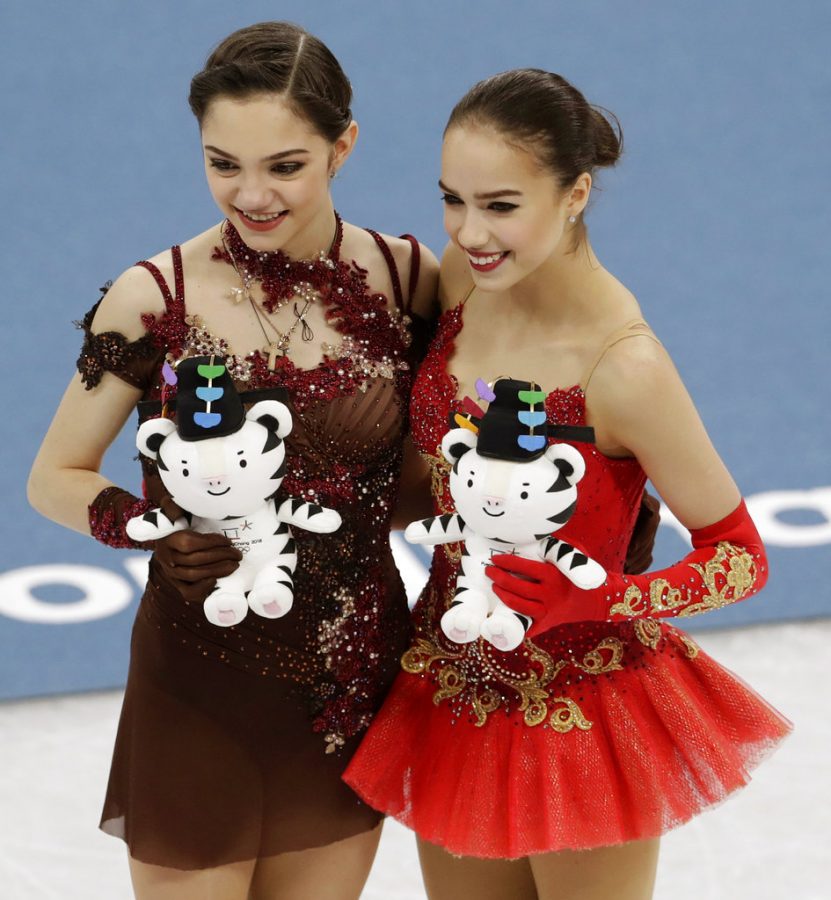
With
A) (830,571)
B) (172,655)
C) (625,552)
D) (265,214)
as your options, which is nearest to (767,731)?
(625,552)

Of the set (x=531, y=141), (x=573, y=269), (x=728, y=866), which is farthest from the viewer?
(x=728, y=866)

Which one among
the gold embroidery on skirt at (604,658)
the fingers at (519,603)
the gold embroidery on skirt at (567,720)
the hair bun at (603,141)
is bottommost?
the gold embroidery on skirt at (567,720)

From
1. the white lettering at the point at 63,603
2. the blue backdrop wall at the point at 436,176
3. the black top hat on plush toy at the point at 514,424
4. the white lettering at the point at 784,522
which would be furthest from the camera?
the blue backdrop wall at the point at 436,176

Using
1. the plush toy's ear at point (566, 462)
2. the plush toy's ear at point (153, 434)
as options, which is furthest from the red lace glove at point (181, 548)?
the plush toy's ear at point (566, 462)

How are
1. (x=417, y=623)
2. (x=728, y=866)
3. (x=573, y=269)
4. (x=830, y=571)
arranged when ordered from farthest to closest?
1. (x=830, y=571)
2. (x=728, y=866)
3. (x=417, y=623)
4. (x=573, y=269)

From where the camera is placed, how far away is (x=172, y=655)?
2750 millimetres

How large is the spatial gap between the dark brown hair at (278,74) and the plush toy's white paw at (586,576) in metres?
0.86

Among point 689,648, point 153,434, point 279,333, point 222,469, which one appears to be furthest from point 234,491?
point 689,648

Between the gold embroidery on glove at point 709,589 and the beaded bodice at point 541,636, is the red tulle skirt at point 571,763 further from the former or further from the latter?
the gold embroidery on glove at point 709,589

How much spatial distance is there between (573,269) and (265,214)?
54 cm

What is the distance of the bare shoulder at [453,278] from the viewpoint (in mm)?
2852

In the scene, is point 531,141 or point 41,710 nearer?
point 531,141

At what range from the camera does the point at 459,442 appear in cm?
235

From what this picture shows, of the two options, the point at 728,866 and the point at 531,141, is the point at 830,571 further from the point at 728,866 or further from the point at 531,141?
the point at 531,141
